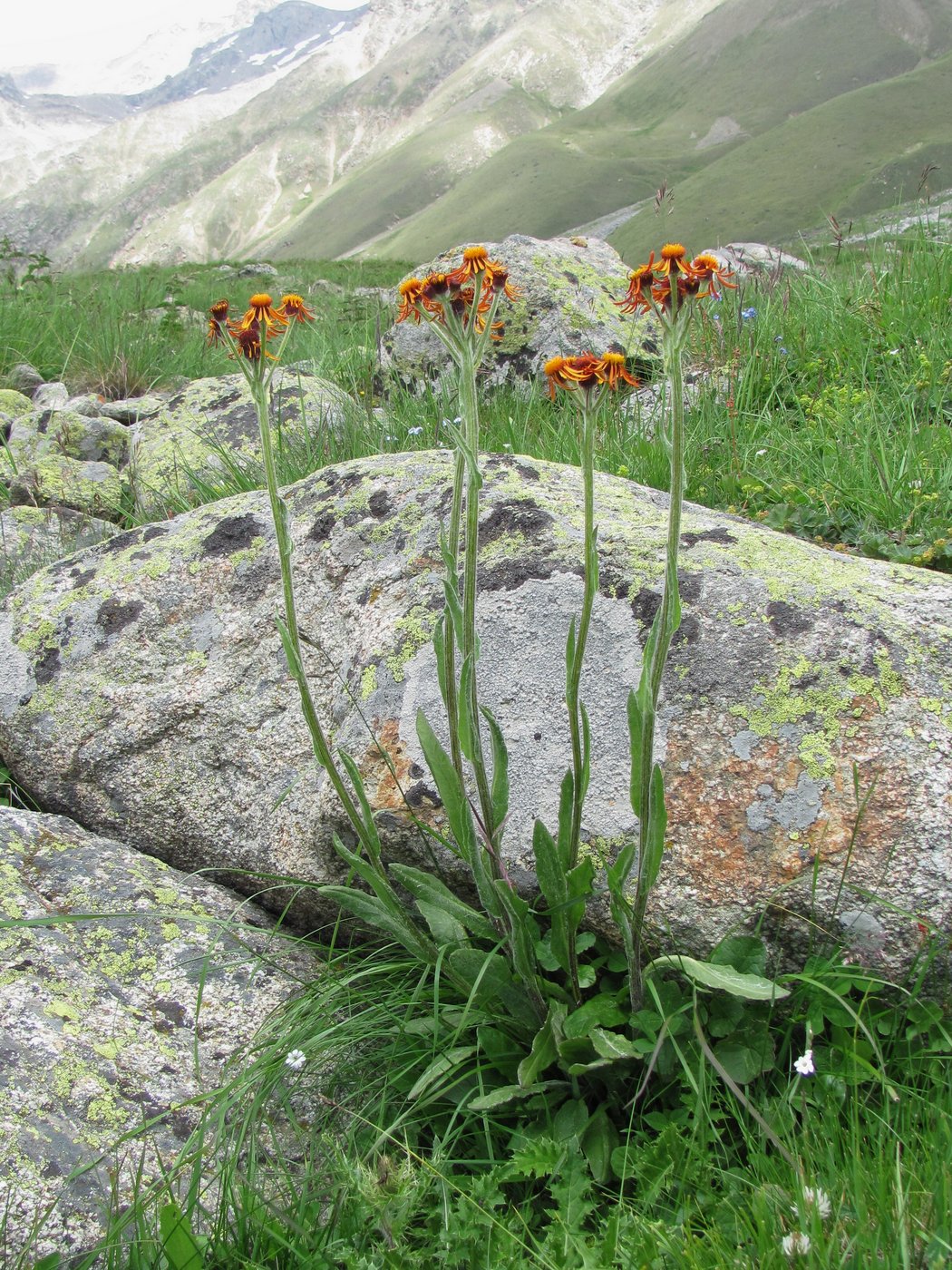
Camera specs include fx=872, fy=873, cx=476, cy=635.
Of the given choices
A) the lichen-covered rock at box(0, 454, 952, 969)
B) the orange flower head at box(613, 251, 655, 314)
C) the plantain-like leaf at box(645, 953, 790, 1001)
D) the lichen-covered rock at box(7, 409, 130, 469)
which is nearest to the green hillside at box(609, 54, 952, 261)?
the lichen-covered rock at box(7, 409, 130, 469)

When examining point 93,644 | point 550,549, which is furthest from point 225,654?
point 550,549

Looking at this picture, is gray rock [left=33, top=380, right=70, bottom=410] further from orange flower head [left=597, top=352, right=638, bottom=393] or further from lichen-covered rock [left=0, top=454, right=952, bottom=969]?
orange flower head [left=597, top=352, right=638, bottom=393]


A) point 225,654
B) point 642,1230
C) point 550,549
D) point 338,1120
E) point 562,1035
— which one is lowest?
point 338,1120

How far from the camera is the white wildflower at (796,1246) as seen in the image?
132cm

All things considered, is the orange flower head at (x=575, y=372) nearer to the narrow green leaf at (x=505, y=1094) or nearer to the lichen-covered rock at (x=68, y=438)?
the narrow green leaf at (x=505, y=1094)

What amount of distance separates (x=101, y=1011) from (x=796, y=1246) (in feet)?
5.20

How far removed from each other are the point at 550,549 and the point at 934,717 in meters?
1.12

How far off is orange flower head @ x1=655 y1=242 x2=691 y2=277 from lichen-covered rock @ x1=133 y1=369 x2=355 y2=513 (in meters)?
3.28

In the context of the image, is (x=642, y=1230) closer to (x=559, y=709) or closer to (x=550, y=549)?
(x=559, y=709)

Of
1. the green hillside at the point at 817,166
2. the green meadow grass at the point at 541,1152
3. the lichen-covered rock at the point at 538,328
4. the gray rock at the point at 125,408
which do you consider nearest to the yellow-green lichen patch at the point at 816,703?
the green meadow grass at the point at 541,1152

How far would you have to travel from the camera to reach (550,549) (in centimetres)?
261

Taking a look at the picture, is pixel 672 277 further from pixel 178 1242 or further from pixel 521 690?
pixel 178 1242

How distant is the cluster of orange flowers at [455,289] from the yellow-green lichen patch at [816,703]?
1132mm

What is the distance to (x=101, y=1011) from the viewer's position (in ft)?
6.86
